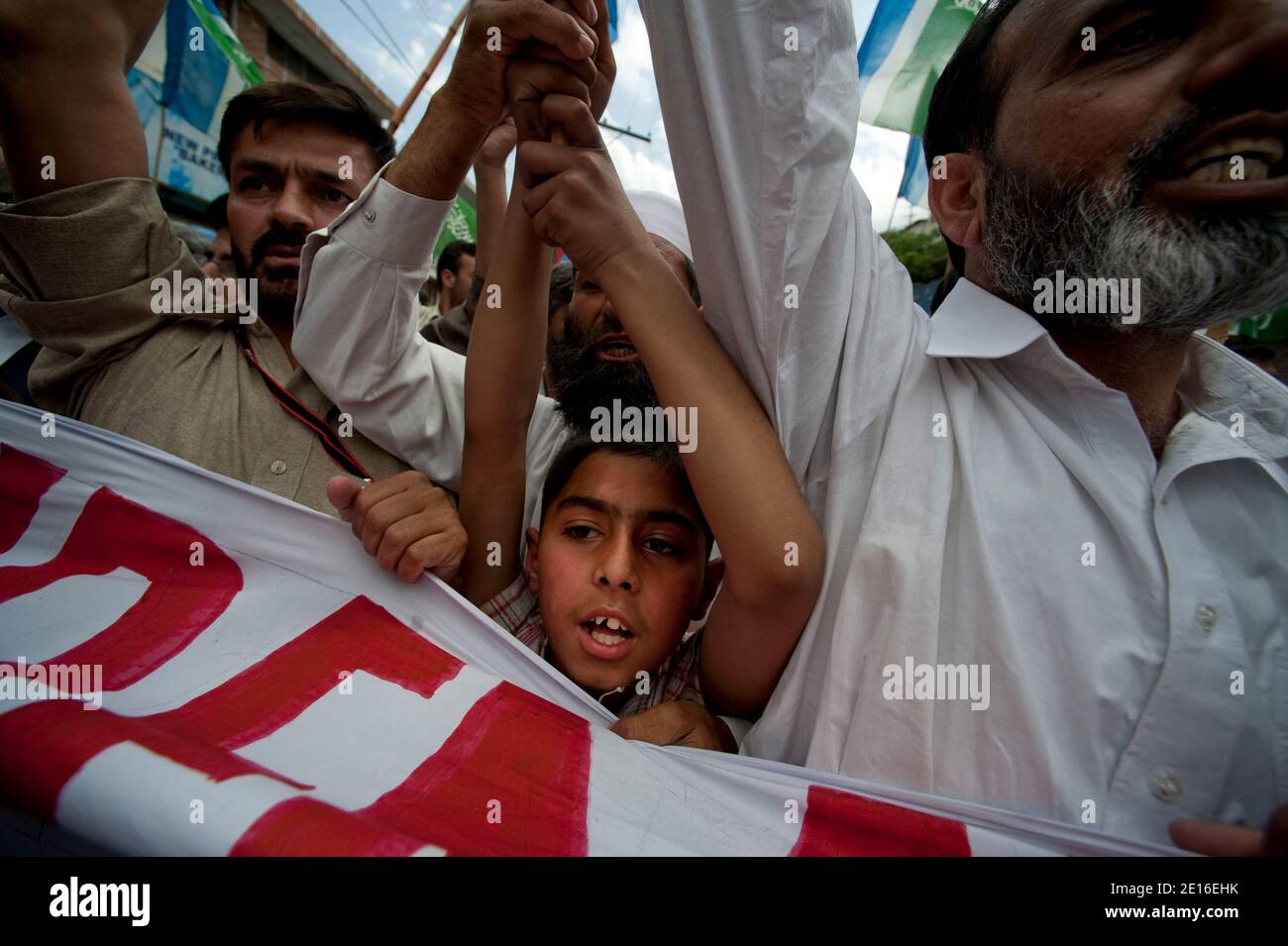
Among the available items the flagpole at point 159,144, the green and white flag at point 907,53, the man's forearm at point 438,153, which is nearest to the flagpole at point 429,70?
the flagpole at point 159,144

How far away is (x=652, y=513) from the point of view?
1.36m

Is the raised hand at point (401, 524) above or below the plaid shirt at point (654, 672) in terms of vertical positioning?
above

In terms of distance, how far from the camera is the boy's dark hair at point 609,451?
4.65ft

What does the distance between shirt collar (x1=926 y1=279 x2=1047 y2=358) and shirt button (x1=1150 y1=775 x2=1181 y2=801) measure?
0.64m

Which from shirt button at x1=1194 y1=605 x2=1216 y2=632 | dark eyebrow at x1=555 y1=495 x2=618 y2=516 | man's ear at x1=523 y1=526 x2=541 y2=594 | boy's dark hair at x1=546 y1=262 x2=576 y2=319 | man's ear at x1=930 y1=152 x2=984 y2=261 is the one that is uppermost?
boy's dark hair at x1=546 y1=262 x2=576 y2=319

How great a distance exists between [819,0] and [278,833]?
1.20m

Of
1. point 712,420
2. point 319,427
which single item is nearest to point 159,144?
point 319,427

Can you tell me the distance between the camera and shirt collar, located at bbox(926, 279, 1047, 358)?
1071mm

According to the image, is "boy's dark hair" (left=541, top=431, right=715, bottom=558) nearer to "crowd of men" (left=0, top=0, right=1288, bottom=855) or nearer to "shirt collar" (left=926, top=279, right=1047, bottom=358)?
"crowd of men" (left=0, top=0, right=1288, bottom=855)

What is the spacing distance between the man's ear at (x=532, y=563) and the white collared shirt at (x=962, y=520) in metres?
0.63

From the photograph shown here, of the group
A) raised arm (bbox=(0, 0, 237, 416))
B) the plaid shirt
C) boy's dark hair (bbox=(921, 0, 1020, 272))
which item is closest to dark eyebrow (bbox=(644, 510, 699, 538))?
the plaid shirt

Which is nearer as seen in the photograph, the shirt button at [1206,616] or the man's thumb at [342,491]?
the shirt button at [1206,616]

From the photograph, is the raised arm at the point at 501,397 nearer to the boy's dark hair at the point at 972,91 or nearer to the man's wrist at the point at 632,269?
the man's wrist at the point at 632,269

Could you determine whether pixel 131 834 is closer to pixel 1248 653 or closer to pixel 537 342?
pixel 537 342
